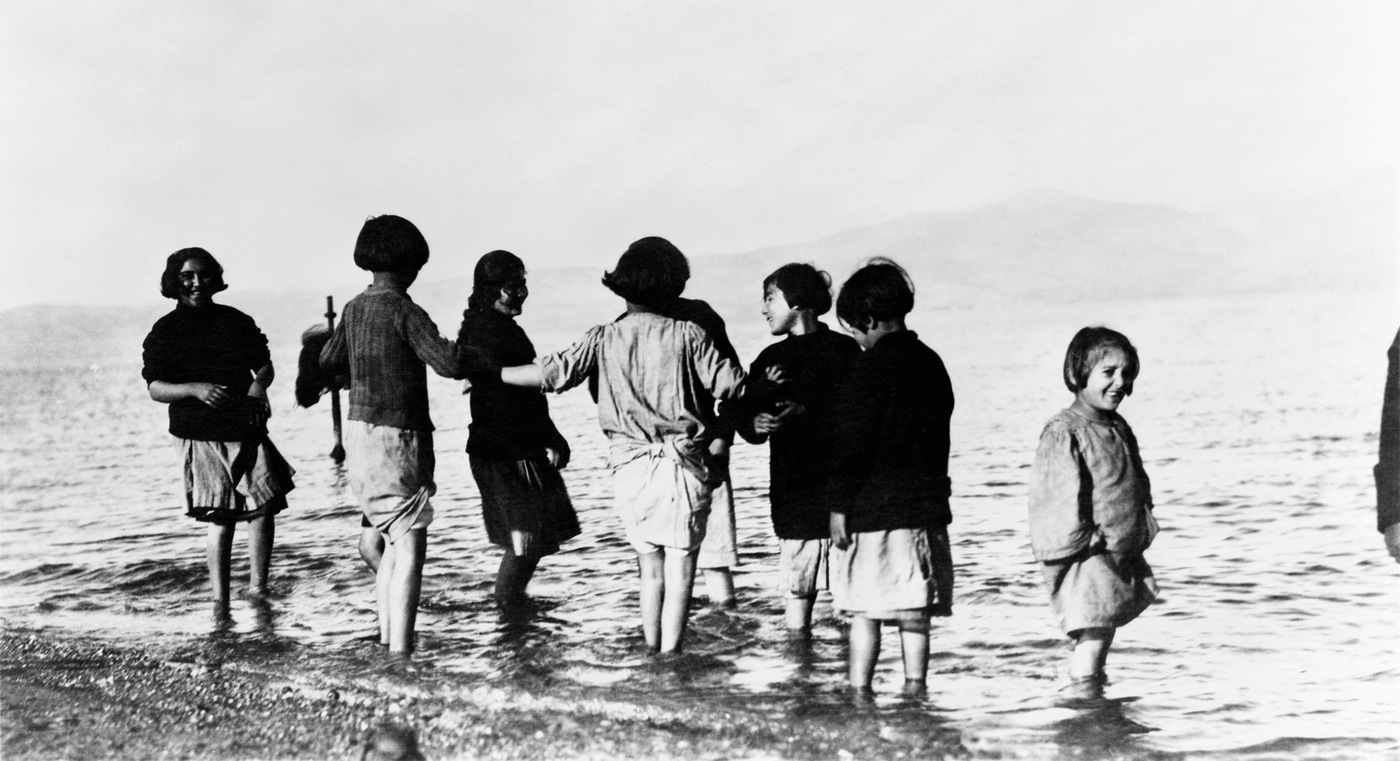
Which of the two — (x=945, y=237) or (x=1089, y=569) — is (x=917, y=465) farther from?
(x=945, y=237)

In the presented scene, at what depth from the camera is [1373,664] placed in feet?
17.9

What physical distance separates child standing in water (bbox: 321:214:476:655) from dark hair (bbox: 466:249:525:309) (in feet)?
1.99

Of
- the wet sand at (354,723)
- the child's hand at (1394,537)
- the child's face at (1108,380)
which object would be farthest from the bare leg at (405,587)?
the child's hand at (1394,537)

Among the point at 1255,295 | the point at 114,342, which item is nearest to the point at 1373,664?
the point at 1255,295

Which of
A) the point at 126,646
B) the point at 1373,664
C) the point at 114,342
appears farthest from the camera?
the point at 114,342

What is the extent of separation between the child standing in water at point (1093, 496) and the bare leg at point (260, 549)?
399 centimetres

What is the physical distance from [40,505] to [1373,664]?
36.6ft

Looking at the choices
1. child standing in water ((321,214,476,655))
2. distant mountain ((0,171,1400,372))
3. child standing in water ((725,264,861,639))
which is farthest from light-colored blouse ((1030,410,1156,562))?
distant mountain ((0,171,1400,372))

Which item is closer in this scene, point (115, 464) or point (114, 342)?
point (115, 464)

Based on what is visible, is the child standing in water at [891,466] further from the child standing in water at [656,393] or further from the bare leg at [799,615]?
the bare leg at [799,615]

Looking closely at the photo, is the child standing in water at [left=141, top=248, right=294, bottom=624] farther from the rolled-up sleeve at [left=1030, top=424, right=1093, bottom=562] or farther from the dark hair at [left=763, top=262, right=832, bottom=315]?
the rolled-up sleeve at [left=1030, top=424, right=1093, bottom=562]

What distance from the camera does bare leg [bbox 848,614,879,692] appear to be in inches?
189

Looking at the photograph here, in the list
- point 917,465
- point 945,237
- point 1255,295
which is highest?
point 945,237

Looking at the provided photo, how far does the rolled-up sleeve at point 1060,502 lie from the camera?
4523 mm
